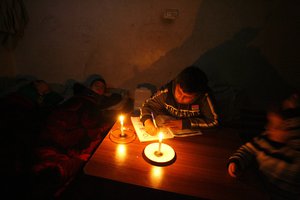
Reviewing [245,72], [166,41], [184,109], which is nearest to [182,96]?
[184,109]

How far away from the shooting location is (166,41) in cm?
251

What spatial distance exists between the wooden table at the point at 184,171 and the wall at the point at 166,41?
4.90 feet

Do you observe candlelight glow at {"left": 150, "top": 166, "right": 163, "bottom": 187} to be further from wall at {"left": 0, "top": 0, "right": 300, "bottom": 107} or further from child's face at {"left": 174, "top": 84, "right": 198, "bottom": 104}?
wall at {"left": 0, "top": 0, "right": 300, "bottom": 107}

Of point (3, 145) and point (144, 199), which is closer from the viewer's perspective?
point (3, 145)

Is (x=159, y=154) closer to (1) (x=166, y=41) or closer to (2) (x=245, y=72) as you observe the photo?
(1) (x=166, y=41)

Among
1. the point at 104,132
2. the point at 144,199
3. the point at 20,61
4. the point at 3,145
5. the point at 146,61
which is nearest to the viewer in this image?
the point at 3,145

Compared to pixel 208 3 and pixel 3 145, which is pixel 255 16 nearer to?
pixel 208 3

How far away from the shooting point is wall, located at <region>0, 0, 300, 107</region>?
2.24 m

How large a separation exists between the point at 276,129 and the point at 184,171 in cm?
→ 61

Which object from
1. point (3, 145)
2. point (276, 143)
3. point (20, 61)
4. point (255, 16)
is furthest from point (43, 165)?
point (255, 16)

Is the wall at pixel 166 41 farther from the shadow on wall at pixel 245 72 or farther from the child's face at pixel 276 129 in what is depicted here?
the child's face at pixel 276 129

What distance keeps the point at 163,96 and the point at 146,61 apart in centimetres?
106

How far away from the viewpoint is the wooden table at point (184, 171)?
3.34 feet

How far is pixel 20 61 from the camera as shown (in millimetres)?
3100
